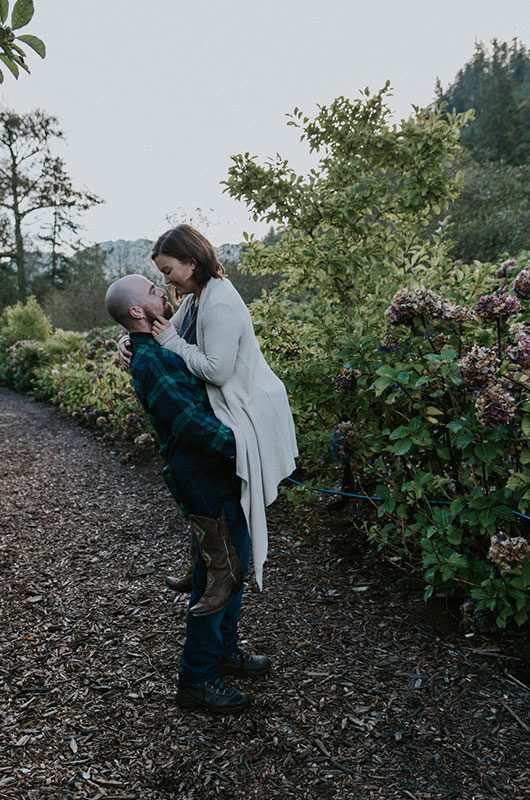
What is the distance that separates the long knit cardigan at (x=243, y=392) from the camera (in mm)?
1646

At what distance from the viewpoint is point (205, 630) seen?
1787mm

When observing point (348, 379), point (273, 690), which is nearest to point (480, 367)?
point (348, 379)

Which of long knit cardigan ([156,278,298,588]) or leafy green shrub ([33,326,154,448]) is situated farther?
leafy green shrub ([33,326,154,448])

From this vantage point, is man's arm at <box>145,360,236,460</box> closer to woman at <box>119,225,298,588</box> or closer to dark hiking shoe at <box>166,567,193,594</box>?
woman at <box>119,225,298,588</box>

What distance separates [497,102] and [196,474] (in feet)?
A: 113

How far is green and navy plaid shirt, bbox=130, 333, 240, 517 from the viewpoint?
5.43 feet

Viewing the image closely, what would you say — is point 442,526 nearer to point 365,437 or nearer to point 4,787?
point 365,437

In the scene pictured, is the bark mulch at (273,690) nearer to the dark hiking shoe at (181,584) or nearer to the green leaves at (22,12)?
the dark hiking shoe at (181,584)

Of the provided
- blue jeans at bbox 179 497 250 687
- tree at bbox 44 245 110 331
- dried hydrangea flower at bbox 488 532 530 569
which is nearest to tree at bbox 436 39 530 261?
dried hydrangea flower at bbox 488 532 530 569

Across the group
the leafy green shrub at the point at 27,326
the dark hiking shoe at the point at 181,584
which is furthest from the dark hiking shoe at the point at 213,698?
the leafy green shrub at the point at 27,326

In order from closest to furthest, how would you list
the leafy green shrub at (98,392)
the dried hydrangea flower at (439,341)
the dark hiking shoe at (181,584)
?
the dried hydrangea flower at (439,341)
the dark hiking shoe at (181,584)
the leafy green shrub at (98,392)

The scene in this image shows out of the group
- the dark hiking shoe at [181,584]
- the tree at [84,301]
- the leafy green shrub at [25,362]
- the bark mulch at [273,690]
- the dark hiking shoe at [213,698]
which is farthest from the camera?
the tree at [84,301]

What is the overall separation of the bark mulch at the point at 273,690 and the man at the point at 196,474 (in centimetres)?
21

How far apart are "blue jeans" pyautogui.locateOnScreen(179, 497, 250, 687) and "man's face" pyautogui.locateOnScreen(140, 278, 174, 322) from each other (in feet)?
2.09
